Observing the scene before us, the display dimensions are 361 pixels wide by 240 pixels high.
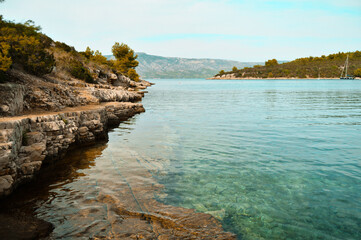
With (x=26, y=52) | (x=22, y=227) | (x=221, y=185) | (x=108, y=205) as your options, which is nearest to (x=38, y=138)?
(x=22, y=227)

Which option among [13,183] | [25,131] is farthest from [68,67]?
[13,183]

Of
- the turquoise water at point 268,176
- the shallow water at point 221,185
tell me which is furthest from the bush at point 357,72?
the shallow water at point 221,185

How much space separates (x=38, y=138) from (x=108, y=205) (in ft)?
16.8

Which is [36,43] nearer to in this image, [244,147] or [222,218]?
[244,147]

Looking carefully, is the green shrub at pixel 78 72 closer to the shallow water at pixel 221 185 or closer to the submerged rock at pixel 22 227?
the shallow water at pixel 221 185

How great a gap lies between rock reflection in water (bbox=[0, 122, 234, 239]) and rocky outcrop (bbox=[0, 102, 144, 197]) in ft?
2.36

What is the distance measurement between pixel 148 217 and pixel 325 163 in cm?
956

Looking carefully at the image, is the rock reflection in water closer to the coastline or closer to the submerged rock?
the coastline

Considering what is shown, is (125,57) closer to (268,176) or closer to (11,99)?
(11,99)

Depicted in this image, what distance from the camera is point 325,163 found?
39.4ft

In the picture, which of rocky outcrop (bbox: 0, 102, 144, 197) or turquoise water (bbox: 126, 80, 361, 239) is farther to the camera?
rocky outcrop (bbox: 0, 102, 144, 197)

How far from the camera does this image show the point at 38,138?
34.9 ft

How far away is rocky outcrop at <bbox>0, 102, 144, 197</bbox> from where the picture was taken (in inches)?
328

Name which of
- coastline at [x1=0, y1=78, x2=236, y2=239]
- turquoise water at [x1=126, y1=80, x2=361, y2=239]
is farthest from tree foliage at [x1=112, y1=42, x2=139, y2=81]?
coastline at [x1=0, y1=78, x2=236, y2=239]
